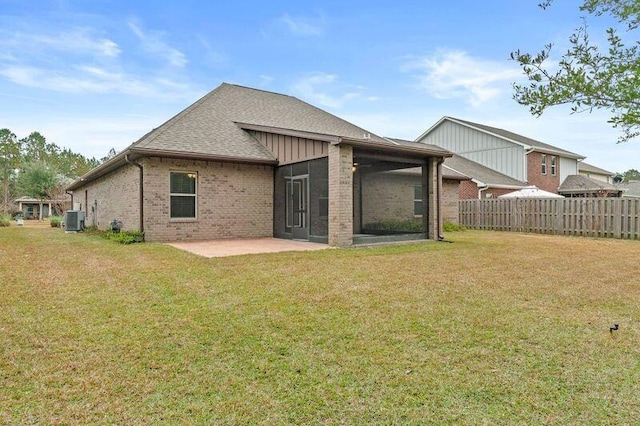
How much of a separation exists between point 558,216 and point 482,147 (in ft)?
43.3

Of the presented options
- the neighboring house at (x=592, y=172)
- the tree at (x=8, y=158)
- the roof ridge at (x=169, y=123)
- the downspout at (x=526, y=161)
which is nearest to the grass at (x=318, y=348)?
the roof ridge at (x=169, y=123)

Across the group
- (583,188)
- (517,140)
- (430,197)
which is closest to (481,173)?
(517,140)

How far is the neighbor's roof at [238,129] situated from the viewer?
A: 11.0 m

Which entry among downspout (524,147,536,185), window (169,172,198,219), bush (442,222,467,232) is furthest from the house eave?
downspout (524,147,536,185)

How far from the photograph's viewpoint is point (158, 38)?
14719mm

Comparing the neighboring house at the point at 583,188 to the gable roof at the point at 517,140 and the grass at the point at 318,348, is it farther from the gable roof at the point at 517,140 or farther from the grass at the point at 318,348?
the grass at the point at 318,348

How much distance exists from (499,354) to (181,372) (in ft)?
7.73

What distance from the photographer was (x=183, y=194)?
39.4 ft

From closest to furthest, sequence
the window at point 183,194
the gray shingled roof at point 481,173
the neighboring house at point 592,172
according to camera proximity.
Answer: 1. the window at point 183,194
2. the gray shingled roof at point 481,173
3. the neighboring house at point 592,172

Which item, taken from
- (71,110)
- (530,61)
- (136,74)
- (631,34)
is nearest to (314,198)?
(530,61)

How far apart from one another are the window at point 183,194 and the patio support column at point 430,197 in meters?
7.18

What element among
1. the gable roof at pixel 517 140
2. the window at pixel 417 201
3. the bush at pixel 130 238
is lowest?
Answer: the bush at pixel 130 238

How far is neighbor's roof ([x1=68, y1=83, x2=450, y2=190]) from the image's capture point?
36.2 ft

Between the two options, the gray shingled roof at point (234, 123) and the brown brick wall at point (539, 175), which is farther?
the brown brick wall at point (539, 175)
